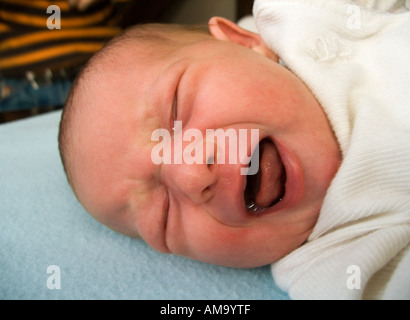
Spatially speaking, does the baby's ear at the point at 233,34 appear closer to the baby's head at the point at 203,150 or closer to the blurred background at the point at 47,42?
the baby's head at the point at 203,150

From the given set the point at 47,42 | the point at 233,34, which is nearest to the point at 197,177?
the point at 233,34

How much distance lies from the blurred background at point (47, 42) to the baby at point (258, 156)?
906mm

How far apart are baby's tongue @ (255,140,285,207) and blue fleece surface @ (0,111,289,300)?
147 mm

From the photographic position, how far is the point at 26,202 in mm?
870

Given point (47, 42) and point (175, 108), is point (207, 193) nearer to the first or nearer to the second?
point (175, 108)

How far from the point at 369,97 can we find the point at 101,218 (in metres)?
0.57

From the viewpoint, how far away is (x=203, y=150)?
22.7 inches

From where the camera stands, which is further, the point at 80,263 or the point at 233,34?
the point at 233,34

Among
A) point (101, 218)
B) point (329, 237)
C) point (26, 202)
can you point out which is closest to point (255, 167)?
point (329, 237)

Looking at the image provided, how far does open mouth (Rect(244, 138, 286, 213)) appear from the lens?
0.61 m

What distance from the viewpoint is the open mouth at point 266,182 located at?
2.02 feet

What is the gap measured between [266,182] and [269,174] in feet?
0.05

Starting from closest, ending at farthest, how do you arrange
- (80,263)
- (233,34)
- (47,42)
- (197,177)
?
(197,177) < (80,263) < (233,34) < (47,42)

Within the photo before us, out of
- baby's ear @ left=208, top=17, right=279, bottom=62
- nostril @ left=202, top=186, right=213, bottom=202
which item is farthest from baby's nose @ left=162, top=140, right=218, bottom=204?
baby's ear @ left=208, top=17, right=279, bottom=62
